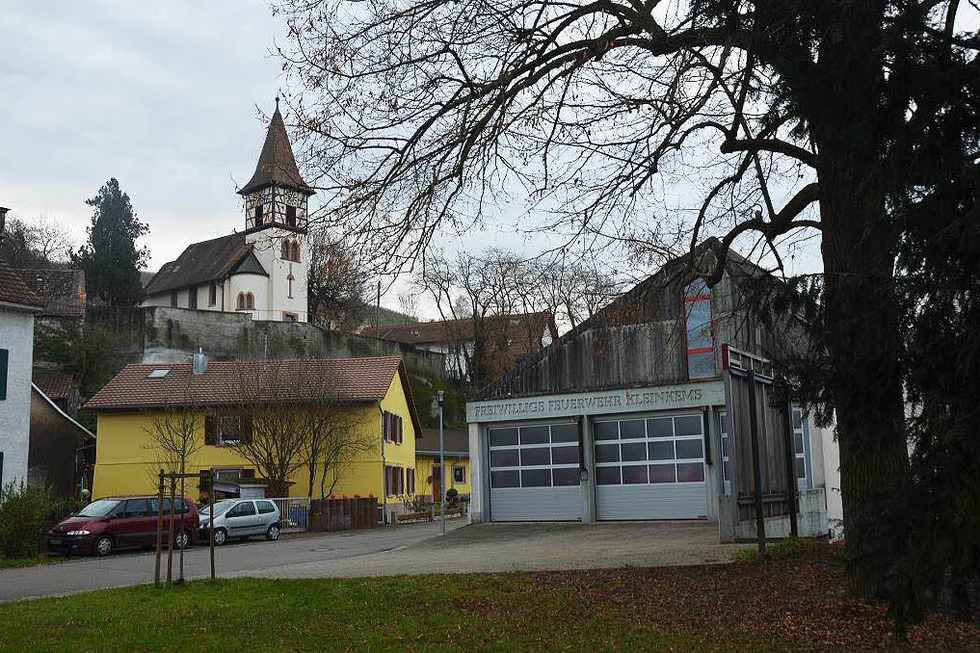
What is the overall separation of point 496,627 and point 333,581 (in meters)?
4.40

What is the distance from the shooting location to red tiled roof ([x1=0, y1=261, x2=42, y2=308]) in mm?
27906

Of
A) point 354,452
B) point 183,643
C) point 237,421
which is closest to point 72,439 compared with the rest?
point 237,421

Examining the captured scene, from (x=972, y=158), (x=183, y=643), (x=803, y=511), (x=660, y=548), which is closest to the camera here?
(x=972, y=158)

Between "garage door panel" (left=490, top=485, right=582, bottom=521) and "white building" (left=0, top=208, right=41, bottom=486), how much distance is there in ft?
43.5

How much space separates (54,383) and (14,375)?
58.3 feet

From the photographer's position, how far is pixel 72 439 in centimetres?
4053

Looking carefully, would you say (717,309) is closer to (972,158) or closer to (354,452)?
(972,158)

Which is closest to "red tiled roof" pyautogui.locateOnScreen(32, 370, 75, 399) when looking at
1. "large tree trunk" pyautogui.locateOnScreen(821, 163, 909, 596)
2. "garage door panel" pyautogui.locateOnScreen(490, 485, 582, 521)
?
"garage door panel" pyautogui.locateOnScreen(490, 485, 582, 521)

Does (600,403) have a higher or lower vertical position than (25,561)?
higher

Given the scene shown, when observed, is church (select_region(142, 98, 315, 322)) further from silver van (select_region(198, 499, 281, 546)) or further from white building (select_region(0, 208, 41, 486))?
white building (select_region(0, 208, 41, 486))

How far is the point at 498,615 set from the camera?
1013 cm

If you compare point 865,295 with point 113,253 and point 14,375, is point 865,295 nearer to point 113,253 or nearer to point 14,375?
point 14,375

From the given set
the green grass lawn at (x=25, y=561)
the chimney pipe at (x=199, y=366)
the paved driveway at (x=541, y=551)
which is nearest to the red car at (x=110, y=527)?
the green grass lawn at (x=25, y=561)

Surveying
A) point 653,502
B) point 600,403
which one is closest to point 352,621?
point 600,403
